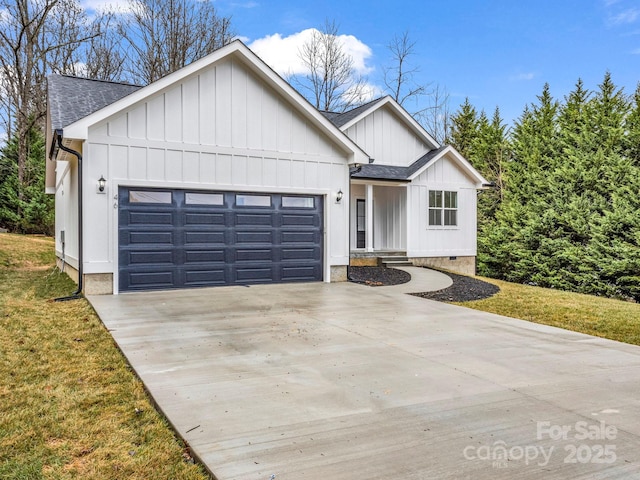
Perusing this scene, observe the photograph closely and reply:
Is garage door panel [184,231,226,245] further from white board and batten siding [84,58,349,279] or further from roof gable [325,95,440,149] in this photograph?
roof gable [325,95,440,149]

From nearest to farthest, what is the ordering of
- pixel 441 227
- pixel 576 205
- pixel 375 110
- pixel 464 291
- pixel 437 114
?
1. pixel 464 291
2. pixel 576 205
3. pixel 375 110
4. pixel 441 227
5. pixel 437 114

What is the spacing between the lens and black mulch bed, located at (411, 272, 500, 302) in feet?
35.3

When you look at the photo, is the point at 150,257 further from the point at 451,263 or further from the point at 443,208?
the point at 451,263

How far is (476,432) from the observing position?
→ 336 centimetres

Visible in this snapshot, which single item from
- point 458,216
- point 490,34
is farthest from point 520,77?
point 458,216

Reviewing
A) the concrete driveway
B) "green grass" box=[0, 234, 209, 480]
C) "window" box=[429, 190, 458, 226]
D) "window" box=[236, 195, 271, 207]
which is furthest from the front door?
"green grass" box=[0, 234, 209, 480]

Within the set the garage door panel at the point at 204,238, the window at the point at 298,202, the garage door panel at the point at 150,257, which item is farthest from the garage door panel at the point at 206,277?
the window at the point at 298,202

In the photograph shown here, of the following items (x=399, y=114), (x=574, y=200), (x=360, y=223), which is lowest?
(x=360, y=223)

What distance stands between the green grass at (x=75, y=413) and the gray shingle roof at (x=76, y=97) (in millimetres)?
4749

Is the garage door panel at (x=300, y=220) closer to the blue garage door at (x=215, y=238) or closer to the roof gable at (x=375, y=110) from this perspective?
the blue garage door at (x=215, y=238)

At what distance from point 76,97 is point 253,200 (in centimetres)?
494

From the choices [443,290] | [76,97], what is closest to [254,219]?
[443,290]

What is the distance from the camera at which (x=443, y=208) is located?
17062 millimetres

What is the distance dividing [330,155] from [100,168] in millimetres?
5468
